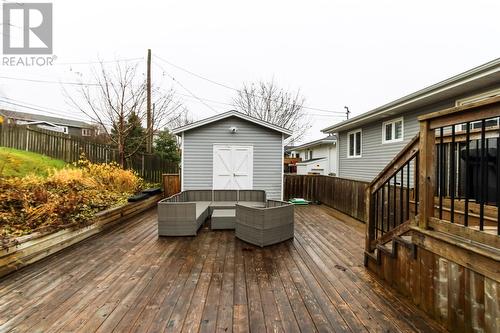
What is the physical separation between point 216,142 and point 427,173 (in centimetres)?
674

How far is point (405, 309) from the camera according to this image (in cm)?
230

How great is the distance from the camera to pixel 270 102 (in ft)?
64.9

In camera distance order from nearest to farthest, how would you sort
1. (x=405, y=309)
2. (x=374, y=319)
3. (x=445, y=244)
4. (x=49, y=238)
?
(x=445, y=244)
(x=374, y=319)
(x=405, y=309)
(x=49, y=238)

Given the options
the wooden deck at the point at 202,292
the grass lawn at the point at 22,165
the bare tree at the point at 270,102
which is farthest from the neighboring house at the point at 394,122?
the grass lawn at the point at 22,165

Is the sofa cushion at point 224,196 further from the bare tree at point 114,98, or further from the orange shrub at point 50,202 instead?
the bare tree at point 114,98

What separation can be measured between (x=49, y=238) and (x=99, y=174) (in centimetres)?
377

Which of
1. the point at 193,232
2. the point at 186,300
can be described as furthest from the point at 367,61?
the point at 186,300

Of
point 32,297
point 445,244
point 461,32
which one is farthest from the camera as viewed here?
point 461,32

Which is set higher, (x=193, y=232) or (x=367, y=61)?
(x=367, y=61)

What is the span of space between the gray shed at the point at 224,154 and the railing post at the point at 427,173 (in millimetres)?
6085

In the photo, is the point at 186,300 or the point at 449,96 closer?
the point at 186,300

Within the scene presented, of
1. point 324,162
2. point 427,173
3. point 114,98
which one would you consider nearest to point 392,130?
point 427,173

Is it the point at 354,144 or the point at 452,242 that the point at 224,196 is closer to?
the point at 452,242

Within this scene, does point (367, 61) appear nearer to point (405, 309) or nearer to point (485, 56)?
point (485, 56)
